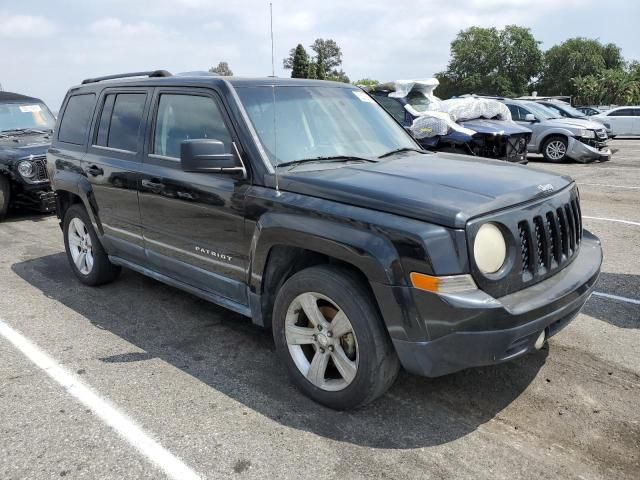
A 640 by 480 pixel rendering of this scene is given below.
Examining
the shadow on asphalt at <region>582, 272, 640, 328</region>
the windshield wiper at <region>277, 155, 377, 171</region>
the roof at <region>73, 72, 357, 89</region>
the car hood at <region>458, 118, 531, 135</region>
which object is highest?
the roof at <region>73, 72, 357, 89</region>

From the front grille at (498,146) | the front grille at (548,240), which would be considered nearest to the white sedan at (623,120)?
the front grille at (498,146)

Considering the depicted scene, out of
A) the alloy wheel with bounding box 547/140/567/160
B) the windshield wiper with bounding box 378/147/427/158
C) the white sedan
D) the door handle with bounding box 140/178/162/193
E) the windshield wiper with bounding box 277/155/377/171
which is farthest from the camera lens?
the white sedan

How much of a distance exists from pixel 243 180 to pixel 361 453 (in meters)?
1.73

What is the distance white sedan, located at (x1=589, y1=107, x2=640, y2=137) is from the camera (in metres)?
23.0

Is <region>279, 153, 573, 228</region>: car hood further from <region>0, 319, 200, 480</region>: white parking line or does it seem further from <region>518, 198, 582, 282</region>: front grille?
<region>0, 319, 200, 480</region>: white parking line

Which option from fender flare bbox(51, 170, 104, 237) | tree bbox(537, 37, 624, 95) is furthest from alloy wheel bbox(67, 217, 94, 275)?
tree bbox(537, 37, 624, 95)

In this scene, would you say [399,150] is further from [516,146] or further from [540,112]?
[540,112]

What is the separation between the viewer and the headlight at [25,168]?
27.7ft

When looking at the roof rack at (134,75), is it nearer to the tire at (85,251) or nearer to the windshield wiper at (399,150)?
the tire at (85,251)

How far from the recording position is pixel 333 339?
3068 mm

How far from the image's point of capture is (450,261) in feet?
8.51

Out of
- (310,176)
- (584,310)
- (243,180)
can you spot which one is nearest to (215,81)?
(243,180)

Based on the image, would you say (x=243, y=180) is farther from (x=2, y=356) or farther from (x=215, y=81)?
(x=2, y=356)

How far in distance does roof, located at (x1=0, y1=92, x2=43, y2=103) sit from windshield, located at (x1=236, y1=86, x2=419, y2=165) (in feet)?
27.9
